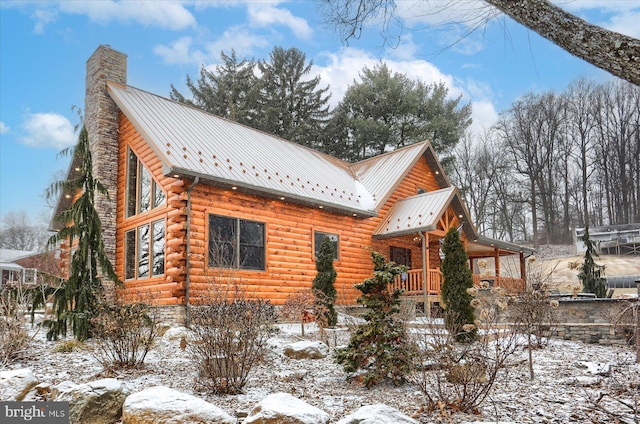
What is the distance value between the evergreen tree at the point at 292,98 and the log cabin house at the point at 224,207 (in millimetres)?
13428

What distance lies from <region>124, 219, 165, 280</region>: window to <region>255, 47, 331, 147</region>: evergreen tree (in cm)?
1844

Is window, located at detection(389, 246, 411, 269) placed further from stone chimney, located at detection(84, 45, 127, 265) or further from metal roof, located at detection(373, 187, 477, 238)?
stone chimney, located at detection(84, 45, 127, 265)

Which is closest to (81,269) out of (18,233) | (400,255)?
(400,255)

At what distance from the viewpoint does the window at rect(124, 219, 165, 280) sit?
38.6ft

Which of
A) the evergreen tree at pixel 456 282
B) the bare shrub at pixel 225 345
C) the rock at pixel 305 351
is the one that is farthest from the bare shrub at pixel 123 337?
the evergreen tree at pixel 456 282

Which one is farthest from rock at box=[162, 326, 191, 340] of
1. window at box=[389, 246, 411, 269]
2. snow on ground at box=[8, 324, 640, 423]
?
window at box=[389, 246, 411, 269]

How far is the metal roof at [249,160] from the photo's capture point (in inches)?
459

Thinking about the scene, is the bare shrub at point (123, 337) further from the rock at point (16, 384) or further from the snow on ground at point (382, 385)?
the rock at point (16, 384)

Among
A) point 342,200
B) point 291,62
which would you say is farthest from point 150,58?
point 291,62

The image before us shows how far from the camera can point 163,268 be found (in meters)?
11.5

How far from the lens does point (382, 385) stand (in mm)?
6055

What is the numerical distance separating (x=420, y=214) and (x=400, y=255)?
224 centimetres

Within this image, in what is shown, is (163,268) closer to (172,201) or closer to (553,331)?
(172,201)

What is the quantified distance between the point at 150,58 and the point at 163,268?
10.6 m
